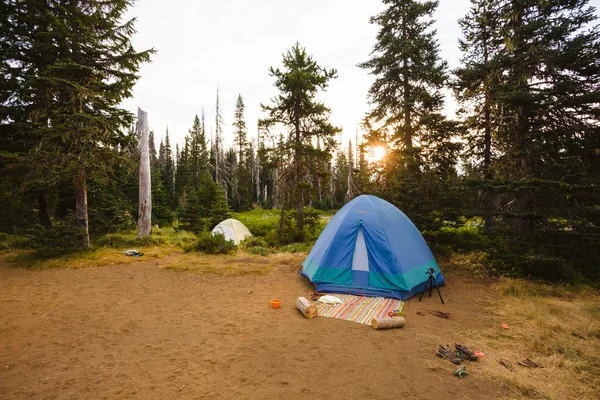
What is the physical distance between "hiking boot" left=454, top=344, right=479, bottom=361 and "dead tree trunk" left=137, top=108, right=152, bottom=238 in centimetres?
1333

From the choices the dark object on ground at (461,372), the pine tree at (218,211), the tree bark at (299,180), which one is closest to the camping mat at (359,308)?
the dark object on ground at (461,372)

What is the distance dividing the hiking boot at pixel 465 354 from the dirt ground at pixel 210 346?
0.17 metres

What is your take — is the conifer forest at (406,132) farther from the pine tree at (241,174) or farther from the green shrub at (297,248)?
the pine tree at (241,174)

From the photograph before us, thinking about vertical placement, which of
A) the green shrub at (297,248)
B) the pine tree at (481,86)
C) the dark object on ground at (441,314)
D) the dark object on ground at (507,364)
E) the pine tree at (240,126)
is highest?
the pine tree at (240,126)

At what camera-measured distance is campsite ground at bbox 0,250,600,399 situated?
11.8ft

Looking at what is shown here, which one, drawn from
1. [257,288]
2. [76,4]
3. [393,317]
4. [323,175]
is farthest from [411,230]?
[76,4]

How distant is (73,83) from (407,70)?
14239 millimetres

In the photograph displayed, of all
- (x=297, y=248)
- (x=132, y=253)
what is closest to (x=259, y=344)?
(x=297, y=248)

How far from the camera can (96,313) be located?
588 cm

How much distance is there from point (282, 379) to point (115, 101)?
12.8 m

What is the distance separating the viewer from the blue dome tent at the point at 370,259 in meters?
6.94

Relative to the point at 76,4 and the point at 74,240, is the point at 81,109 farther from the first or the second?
the point at 74,240

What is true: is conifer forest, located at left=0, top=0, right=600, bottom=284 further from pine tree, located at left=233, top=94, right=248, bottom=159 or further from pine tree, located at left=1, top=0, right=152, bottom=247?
pine tree, located at left=233, top=94, right=248, bottom=159

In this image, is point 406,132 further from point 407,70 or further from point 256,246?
point 256,246
